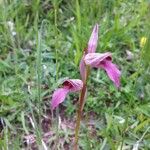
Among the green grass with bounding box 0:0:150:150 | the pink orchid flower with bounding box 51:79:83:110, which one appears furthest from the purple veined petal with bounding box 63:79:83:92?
the green grass with bounding box 0:0:150:150

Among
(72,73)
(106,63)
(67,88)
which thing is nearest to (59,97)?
(67,88)

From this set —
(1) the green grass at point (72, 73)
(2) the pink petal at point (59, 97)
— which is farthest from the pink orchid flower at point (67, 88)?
(1) the green grass at point (72, 73)

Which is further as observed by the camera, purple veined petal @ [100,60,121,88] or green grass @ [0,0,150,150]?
green grass @ [0,0,150,150]

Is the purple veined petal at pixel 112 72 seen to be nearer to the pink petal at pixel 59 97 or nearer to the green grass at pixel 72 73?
the pink petal at pixel 59 97

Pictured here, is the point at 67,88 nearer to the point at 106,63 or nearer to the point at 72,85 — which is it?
the point at 72,85

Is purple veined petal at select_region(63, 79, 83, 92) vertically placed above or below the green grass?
above

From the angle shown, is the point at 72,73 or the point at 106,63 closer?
the point at 106,63

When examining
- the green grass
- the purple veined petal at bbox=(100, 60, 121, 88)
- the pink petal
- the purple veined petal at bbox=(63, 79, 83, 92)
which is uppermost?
the purple veined petal at bbox=(100, 60, 121, 88)

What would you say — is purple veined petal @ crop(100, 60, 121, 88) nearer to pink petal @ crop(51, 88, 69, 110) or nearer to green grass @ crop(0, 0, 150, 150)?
pink petal @ crop(51, 88, 69, 110)
